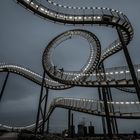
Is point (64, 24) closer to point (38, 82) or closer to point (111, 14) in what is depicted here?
point (111, 14)

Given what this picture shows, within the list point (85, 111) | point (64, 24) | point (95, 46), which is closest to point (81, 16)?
point (64, 24)

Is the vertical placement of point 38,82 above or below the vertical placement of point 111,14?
below

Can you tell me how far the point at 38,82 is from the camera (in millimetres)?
25375

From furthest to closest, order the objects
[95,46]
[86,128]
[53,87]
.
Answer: [86,128] → [53,87] → [95,46]

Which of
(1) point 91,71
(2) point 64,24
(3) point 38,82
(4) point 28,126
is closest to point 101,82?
(1) point 91,71

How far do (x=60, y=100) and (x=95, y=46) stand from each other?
35.1 ft

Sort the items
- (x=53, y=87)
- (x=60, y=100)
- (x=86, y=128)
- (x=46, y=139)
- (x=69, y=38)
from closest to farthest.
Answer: (x=46, y=139), (x=69, y=38), (x=53, y=87), (x=60, y=100), (x=86, y=128)

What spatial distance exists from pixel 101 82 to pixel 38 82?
11.6 meters

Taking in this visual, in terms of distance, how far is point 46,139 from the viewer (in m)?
12.9

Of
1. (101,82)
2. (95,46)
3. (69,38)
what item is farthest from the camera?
(69,38)

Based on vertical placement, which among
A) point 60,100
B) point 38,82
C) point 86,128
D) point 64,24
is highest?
point 64,24

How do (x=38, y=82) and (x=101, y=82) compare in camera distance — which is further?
(x=38, y=82)

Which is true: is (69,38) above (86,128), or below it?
above

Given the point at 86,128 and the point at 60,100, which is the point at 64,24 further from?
the point at 86,128
